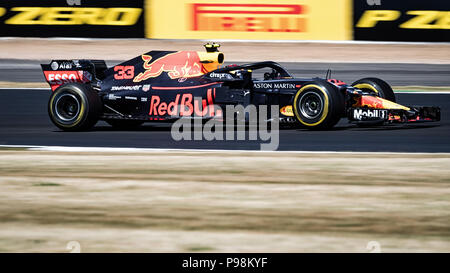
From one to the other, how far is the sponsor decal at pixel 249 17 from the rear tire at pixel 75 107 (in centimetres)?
957

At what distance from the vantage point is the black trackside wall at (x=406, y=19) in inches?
782

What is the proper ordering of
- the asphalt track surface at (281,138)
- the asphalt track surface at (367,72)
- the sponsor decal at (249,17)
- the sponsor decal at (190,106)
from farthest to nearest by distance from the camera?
the sponsor decal at (249,17) → the asphalt track surface at (367,72) → the sponsor decal at (190,106) → the asphalt track surface at (281,138)

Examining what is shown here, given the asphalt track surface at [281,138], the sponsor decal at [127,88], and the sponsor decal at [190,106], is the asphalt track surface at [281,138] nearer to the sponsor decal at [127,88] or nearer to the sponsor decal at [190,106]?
the sponsor decal at [190,106]

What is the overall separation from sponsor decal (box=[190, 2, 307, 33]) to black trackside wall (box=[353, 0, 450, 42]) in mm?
1488

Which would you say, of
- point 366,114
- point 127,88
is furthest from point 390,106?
point 127,88

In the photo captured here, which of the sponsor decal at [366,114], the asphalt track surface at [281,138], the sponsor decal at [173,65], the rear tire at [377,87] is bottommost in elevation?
the asphalt track surface at [281,138]

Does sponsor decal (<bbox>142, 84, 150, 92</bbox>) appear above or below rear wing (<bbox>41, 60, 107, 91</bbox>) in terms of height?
below

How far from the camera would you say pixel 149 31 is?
70.2 ft

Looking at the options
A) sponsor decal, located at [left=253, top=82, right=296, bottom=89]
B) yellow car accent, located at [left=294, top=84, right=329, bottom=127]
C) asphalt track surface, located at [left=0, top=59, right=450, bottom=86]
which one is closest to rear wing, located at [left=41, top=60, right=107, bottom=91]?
sponsor decal, located at [left=253, top=82, right=296, bottom=89]

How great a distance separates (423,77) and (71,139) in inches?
396

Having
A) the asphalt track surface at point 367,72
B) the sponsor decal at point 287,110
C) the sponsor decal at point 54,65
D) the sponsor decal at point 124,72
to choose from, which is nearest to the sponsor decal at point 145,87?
the sponsor decal at point 124,72

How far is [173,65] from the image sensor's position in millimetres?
11922

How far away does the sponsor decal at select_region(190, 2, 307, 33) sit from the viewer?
20688mm

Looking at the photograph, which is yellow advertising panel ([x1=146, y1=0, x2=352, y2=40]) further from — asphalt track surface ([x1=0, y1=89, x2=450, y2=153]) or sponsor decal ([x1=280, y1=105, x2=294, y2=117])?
sponsor decal ([x1=280, y1=105, x2=294, y2=117])
